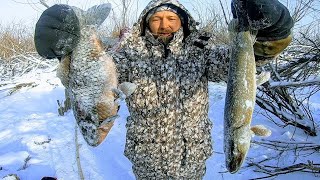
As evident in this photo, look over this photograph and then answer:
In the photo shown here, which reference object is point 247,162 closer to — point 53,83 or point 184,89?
point 184,89

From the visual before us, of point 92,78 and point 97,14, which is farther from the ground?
point 97,14

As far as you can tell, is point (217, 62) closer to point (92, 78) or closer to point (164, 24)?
point (164, 24)

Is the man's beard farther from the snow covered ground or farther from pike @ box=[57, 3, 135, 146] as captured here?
the snow covered ground

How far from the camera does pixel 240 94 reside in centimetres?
176

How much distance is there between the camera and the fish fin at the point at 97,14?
5.82ft

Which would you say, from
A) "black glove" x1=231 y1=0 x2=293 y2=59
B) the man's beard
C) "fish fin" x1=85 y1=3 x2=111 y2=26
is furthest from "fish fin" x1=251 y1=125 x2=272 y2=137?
"fish fin" x1=85 y1=3 x2=111 y2=26

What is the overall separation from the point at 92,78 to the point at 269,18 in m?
0.85

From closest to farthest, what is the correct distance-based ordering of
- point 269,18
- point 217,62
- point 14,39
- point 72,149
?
point 269,18
point 217,62
point 72,149
point 14,39

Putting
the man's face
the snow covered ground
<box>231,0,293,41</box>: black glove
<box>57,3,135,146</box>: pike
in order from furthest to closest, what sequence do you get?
the snow covered ground
the man's face
<box>57,3,135,146</box>: pike
<box>231,0,293,41</box>: black glove

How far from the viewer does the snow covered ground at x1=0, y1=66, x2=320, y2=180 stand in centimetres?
485

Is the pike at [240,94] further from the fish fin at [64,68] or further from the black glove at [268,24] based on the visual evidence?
the fish fin at [64,68]

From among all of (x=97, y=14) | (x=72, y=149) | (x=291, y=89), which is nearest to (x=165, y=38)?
(x=97, y=14)

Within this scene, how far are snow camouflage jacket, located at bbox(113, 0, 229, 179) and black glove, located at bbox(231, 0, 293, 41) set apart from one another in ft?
1.40

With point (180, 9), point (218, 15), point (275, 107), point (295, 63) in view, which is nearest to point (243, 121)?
point (180, 9)
